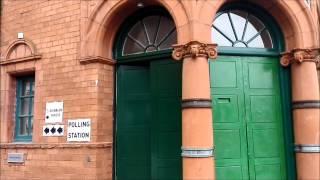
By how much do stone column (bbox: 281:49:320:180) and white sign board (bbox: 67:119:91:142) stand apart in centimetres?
388

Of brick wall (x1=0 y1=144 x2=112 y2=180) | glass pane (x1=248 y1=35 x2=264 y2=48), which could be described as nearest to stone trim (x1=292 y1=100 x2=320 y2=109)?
glass pane (x1=248 y1=35 x2=264 y2=48)

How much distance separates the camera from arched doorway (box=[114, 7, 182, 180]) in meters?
6.98

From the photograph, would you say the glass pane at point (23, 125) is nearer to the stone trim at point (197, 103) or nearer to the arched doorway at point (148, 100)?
the arched doorway at point (148, 100)

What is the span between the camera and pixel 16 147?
8.01 meters

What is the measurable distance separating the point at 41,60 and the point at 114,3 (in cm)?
207

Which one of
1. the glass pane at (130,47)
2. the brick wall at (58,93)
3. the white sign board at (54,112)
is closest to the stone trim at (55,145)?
the brick wall at (58,93)

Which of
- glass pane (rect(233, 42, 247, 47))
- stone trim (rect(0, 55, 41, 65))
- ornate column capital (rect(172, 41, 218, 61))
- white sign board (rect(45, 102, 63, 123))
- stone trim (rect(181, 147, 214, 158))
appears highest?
glass pane (rect(233, 42, 247, 47))

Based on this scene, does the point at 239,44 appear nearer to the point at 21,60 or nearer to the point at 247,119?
the point at 247,119

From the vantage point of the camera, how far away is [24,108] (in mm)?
8414

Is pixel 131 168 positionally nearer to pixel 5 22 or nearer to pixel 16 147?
pixel 16 147

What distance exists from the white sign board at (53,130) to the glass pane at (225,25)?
3.65 m

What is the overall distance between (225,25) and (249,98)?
4.85ft

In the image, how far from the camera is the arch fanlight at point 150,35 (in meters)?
7.31

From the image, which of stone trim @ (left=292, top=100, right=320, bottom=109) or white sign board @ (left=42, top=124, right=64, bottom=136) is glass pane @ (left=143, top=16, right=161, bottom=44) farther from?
stone trim @ (left=292, top=100, right=320, bottom=109)
